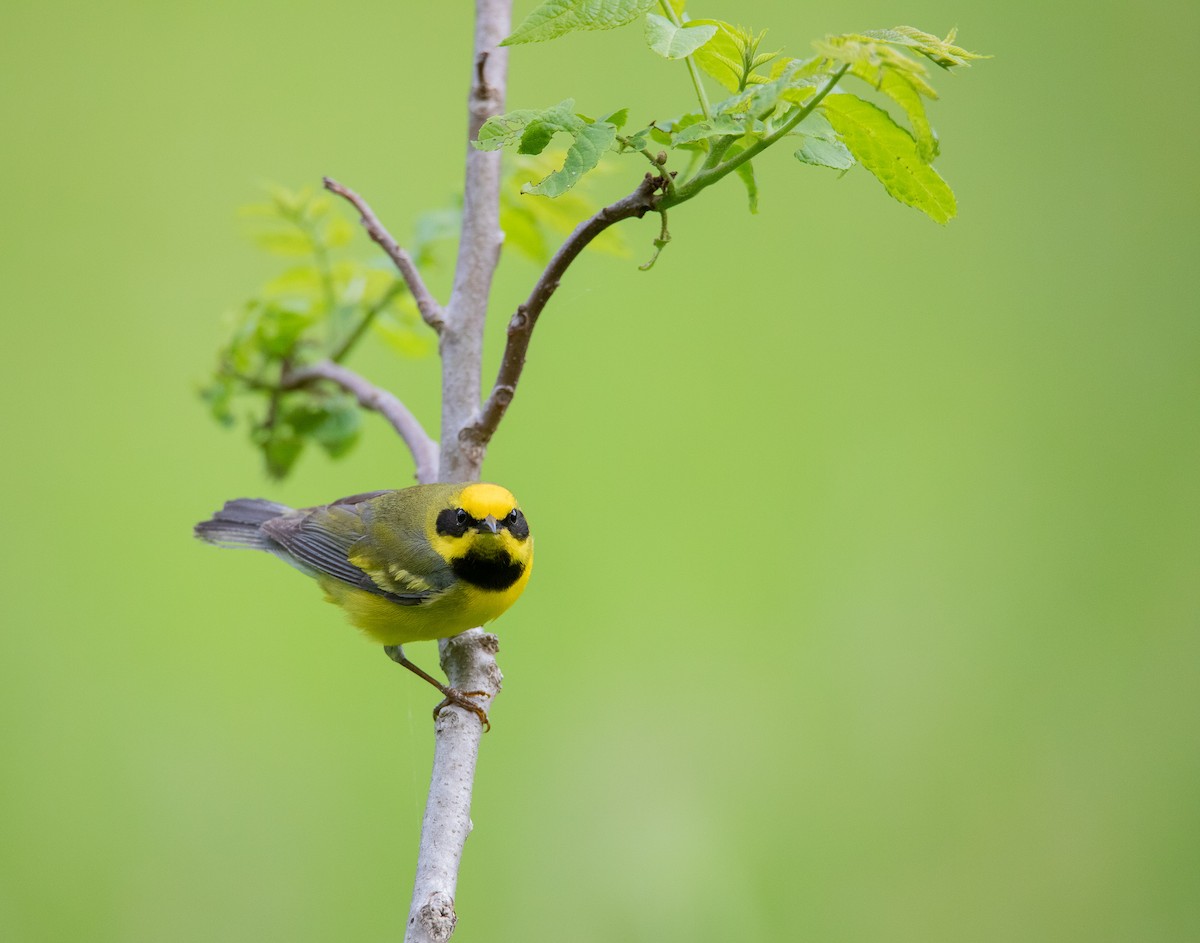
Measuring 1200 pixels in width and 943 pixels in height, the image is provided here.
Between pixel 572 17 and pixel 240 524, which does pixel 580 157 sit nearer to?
pixel 572 17

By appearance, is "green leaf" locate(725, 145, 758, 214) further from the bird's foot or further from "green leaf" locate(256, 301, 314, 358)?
"green leaf" locate(256, 301, 314, 358)

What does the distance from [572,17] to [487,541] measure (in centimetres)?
135

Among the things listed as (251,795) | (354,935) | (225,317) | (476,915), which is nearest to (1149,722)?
(476,915)

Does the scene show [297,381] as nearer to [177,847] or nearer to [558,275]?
[558,275]

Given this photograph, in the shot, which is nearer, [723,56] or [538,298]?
[723,56]

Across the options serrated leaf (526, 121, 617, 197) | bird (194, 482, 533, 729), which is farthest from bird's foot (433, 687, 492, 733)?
serrated leaf (526, 121, 617, 197)

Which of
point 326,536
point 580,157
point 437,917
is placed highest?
point 326,536

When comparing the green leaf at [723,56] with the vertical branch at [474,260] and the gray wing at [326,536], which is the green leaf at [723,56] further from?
the gray wing at [326,536]

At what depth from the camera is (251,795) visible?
326 centimetres

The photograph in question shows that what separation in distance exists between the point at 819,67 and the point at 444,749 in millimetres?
1005

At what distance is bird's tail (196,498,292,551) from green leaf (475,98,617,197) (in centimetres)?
176

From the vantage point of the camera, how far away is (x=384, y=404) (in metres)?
2.26

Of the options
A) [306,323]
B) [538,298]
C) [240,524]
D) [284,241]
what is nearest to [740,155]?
[538,298]

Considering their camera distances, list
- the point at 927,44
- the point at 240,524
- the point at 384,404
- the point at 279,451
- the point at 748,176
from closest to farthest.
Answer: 1. the point at 927,44
2. the point at 748,176
3. the point at 384,404
4. the point at 279,451
5. the point at 240,524
